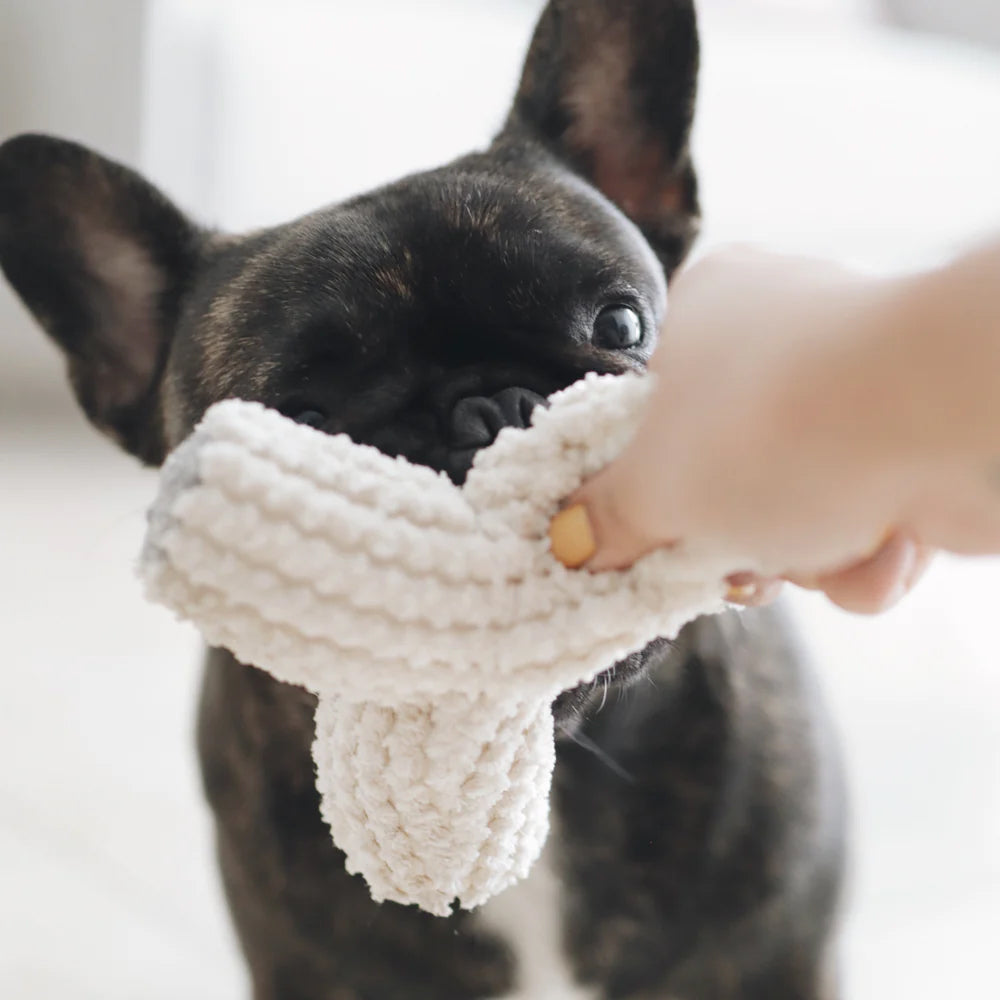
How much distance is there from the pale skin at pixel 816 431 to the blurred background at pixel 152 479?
0.86m

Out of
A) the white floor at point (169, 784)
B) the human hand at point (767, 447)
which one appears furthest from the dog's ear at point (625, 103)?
the human hand at point (767, 447)

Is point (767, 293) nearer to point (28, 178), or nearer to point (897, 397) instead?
point (897, 397)

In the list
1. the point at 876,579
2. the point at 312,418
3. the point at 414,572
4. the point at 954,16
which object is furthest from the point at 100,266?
the point at 954,16

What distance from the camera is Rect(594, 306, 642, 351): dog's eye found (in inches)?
36.0

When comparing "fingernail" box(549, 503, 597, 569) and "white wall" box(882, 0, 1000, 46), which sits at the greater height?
"fingernail" box(549, 503, 597, 569)

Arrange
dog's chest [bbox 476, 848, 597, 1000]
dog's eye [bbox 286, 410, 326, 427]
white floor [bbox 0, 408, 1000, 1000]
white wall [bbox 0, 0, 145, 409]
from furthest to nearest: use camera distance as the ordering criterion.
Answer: white wall [bbox 0, 0, 145, 409], white floor [bbox 0, 408, 1000, 1000], dog's chest [bbox 476, 848, 597, 1000], dog's eye [bbox 286, 410, 326, 427]

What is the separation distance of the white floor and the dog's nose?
54 centimetres

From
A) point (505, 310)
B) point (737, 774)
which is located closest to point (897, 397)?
point (505, 310)

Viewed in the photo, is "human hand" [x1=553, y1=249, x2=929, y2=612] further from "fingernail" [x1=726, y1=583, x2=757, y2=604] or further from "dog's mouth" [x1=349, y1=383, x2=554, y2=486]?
"dog's mouth" [x1=349, y1=383, x2=554, y2=486]

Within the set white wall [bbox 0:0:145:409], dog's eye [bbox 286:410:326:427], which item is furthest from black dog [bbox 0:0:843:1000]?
white wall [bbox 0:0:145:409]

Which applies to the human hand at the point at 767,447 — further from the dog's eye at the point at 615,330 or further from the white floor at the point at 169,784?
the white floor at the point at 169,784

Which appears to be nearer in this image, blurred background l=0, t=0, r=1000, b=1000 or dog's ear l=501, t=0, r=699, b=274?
dog's ear l=501, t=0, r=699, b=274

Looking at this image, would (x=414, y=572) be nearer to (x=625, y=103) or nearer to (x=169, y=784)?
(x=625, y=103)

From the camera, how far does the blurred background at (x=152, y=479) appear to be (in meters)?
1.38
